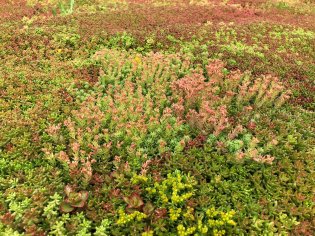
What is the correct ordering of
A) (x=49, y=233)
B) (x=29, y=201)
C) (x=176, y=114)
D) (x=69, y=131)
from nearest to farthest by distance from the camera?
(x=49, y=233), (x=29, y=201), (x=69, y=131), (x=176, y=114)

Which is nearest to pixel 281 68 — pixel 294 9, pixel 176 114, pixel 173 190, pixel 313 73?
pixel 313 73

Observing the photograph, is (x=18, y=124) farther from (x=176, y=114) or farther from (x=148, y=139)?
(x=176, y=114)

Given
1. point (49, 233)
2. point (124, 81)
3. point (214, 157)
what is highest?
point (124, 81)

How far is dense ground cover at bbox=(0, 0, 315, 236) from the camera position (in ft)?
13.6

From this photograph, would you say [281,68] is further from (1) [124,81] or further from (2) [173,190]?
(2) [173,190]

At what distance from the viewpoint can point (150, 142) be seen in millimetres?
5039

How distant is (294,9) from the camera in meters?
14.3

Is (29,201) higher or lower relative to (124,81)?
lower

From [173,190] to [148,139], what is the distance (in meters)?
1.07

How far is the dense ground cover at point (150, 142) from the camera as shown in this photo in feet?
13.6

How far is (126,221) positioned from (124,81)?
3.48 metres

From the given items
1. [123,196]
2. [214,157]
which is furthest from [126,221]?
[214,157]

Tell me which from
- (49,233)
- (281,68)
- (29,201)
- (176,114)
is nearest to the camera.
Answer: (49,233)

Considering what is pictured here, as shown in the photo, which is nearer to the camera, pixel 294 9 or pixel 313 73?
pixel 313 73
